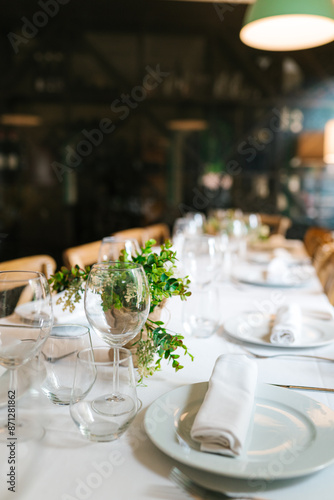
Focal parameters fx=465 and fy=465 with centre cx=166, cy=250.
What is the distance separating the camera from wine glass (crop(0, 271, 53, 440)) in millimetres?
618

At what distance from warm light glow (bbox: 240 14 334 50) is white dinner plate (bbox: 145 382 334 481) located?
186 cm

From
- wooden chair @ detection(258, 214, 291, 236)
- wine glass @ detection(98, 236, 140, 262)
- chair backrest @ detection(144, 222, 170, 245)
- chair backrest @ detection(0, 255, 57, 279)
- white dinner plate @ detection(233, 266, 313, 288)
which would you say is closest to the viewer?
wine glass @ detection(98, 236, 140, 262)

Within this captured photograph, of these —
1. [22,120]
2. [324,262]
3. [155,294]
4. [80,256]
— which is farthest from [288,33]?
[22,120]

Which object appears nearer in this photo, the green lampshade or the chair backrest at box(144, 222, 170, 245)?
the green lampshade

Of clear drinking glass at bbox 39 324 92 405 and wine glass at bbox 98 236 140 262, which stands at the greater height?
wine glass at bbox 98 236 140 262

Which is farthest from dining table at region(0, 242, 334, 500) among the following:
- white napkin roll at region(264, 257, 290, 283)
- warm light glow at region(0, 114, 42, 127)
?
warm light glow at region(0, 114, 42, 127)

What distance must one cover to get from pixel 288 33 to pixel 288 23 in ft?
0.17

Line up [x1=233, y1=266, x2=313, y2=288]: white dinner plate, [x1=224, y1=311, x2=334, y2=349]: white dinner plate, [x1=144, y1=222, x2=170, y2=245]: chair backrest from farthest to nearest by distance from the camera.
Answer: [x1=144, y1=222, x2=170, y2=245]: chair backrest
[x1=233, y1=266, x2=313, y2=288]: white dinner plate
[x1=224, y1=311, x2=334, y2=349]: white dinner plate

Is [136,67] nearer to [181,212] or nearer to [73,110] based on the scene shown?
[73,110]

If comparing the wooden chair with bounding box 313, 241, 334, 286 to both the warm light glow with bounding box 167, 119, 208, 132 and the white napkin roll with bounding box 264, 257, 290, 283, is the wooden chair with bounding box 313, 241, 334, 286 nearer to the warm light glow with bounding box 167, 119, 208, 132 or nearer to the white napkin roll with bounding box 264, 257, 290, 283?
the white napkin roll with bounding box 264, 257, 290, 283

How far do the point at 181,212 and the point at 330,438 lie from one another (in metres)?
4.37

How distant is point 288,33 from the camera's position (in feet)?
7.22

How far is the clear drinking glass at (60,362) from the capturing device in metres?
0.68

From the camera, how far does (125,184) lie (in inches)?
193
